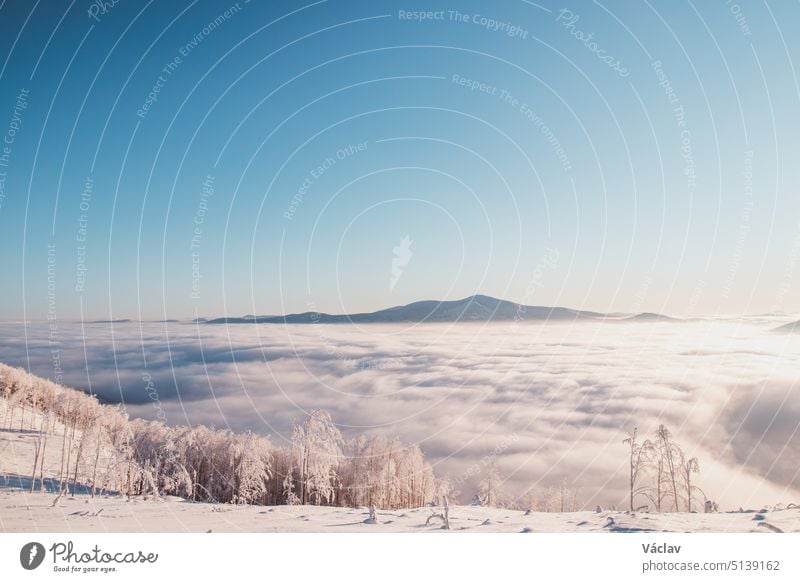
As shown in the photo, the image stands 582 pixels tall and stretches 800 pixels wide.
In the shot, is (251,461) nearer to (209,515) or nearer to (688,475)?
(209,515)

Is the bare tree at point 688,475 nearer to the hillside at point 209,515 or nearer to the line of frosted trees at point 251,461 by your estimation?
the hillside at point 209,515

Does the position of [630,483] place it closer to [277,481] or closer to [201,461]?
[277,481]

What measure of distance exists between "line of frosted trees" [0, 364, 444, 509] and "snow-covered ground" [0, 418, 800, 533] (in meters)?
0.45

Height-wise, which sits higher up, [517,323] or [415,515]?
[517,323]

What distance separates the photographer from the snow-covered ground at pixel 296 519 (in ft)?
16.4

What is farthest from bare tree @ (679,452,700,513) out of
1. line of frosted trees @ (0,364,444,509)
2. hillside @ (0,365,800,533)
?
line of frosted trees @ (0,364,444,509)

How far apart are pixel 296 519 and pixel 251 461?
1295mm

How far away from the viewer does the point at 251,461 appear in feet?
20.2

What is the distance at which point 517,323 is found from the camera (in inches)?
358

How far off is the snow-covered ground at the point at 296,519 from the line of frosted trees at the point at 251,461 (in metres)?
0.45

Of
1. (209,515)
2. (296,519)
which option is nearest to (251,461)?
(209,515)

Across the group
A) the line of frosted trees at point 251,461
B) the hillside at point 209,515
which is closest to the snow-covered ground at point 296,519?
the hillside at point 209,515
